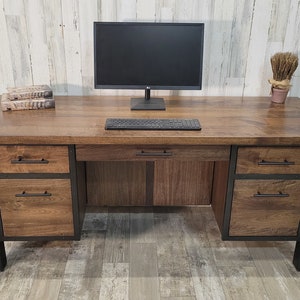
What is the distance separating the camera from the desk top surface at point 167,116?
59.1 inches

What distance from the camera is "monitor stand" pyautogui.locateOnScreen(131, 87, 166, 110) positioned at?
1853 millimetres

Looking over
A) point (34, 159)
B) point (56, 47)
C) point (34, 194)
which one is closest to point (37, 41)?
point (56, 47)

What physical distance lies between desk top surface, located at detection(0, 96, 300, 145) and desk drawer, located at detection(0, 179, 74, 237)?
0.23m

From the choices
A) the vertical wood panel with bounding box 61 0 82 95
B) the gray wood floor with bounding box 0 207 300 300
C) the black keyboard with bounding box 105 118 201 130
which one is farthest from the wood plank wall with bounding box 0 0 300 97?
the gray wood floor with bounding box 0 207 300 300

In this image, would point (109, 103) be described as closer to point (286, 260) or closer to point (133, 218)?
point (133, 218)

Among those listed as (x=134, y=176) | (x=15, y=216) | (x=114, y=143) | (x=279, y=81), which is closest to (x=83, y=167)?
(x=134, y=176)

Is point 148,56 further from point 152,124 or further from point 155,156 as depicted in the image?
point 155,156

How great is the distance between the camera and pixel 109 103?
197 centimetres

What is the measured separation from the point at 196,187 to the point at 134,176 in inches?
16.0

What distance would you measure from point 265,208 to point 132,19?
126 centimetres

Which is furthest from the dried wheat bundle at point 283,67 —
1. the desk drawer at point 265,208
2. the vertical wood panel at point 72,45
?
the vertical wood panel at point 72,45

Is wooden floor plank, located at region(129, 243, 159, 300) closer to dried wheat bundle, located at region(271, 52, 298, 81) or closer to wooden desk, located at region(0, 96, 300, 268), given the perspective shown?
wooden desk, located at region(0, 96, 300, 268)

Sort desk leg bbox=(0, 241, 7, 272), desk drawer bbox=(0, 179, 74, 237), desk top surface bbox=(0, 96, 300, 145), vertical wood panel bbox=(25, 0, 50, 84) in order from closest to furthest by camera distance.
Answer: desk top surface bbox=(0, 96, 300, 145) → desk drawer bbox=(0, 179, 74, 237) → desk leg bbox=(0, 241, 7, 272) → vertical wood panel bbox=(25, 0, 50, 84)

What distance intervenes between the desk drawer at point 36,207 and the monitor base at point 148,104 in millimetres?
549
